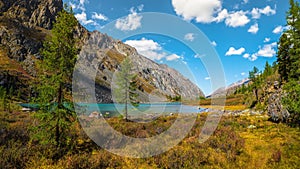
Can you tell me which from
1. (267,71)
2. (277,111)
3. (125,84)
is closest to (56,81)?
(125,84)

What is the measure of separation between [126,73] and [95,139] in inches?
675

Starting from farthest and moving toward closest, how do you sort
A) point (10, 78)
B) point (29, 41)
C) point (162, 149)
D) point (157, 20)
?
point (29, 41) < point (10, 78) < point (157, 20) < point (162, 149)

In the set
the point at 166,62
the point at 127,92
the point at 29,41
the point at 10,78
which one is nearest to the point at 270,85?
the point at 127,92

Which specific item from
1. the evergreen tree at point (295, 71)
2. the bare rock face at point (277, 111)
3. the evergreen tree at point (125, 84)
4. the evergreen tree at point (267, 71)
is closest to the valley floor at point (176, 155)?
the evergreen tree at point (295, 71)

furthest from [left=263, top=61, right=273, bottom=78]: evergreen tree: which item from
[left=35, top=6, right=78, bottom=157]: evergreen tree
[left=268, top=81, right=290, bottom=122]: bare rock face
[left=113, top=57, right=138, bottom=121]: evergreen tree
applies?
[left=35, top=6, right=78, bottom=157]: evergreen tree

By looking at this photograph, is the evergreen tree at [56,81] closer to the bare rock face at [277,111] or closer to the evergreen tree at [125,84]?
the evergreen tree at [125,84]

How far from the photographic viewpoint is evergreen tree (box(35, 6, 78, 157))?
10.4m

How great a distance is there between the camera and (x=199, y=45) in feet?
42.3

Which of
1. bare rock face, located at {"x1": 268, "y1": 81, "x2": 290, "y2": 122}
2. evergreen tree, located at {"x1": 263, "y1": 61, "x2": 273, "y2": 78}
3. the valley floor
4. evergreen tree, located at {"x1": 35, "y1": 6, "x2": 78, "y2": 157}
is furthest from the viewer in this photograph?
evergreen tree, located at {"x1": 263, "y1": 61, "x2": 273, "y2": 78}

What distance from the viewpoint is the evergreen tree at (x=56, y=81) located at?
1041 cm

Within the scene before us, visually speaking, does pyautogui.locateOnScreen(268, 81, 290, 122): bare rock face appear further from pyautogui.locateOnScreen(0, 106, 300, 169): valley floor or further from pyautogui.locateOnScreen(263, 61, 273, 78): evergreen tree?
pyautogui.locateOnScreen(263, 61, 273, 78): evergreen tree

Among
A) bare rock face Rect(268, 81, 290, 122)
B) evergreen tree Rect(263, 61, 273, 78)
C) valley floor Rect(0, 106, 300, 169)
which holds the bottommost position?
valley floor Rect(0, 106, 300, 169)

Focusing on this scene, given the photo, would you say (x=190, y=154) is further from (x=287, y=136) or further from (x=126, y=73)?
(x=126, y=73)

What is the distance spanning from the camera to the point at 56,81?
10539 millimetres
